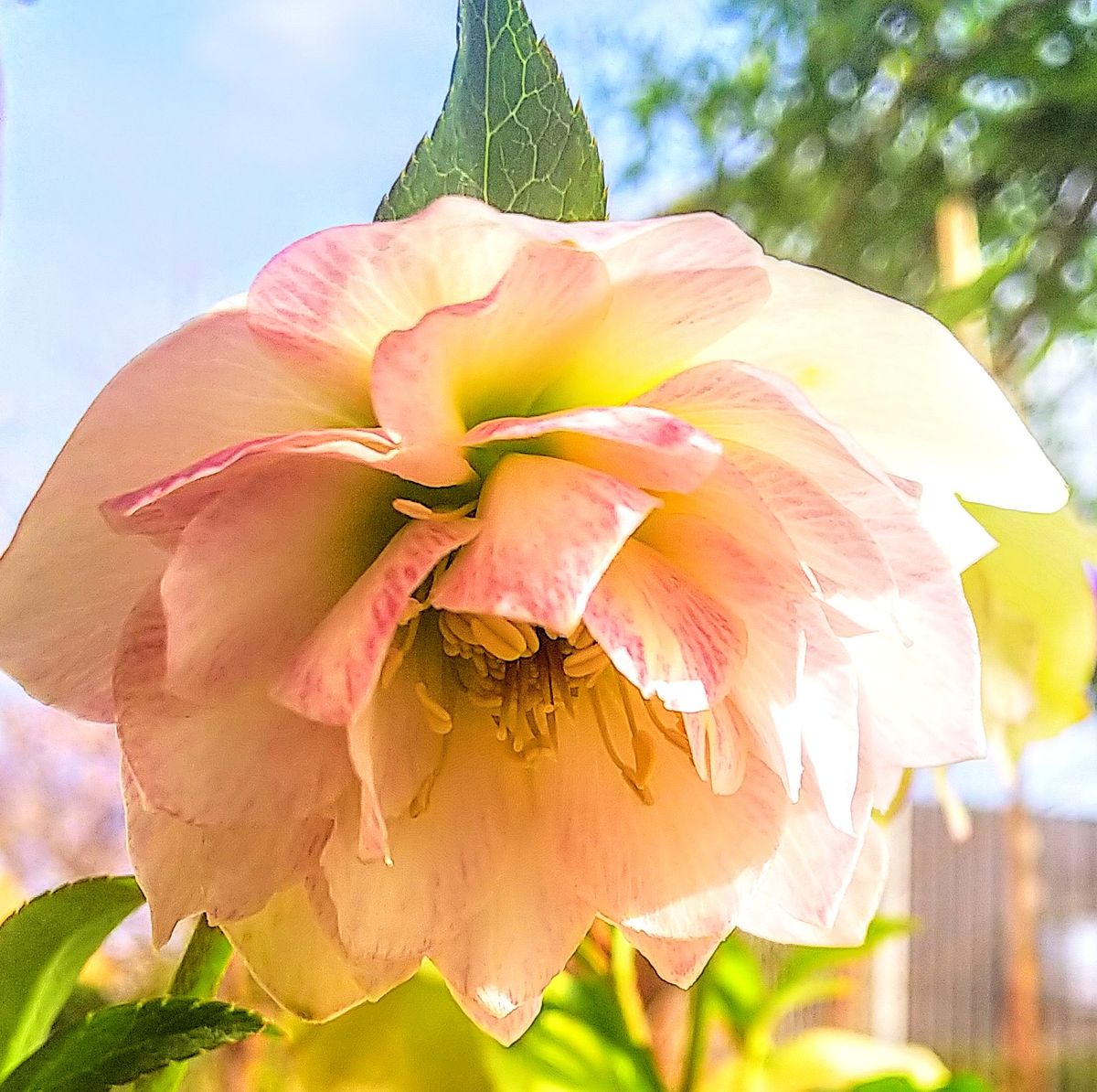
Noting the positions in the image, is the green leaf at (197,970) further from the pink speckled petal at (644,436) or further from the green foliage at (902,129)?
the green foliage at (902,129)

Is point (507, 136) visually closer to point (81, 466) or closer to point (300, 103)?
point (81, 466)

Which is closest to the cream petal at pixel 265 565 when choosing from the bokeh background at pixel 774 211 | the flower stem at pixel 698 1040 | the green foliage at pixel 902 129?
the bokeh background at pixel 774 211

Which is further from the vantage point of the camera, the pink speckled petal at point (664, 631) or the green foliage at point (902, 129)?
the green foliage at point (902, 129)

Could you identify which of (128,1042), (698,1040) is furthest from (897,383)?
(698,1040)

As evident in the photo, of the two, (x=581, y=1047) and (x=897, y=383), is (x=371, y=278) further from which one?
(x=581, y=1047)

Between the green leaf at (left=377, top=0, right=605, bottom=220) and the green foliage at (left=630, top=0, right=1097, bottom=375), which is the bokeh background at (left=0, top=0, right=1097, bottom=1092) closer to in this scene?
the green foliage at (left=630, top=0, right=1097, bottom=375)

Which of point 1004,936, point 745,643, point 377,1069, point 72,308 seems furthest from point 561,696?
point 1004,936
